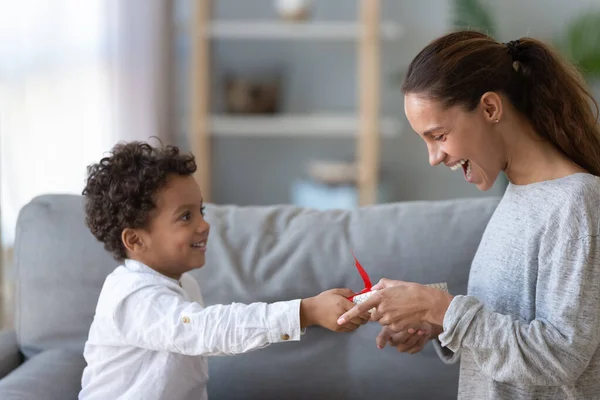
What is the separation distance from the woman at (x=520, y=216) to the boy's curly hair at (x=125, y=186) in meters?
0.46

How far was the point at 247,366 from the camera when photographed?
188 cm

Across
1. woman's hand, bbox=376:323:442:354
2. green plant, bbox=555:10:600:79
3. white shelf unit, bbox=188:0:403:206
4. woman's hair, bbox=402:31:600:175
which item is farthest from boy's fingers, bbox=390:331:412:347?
green plant, bbox=555:10:600:79

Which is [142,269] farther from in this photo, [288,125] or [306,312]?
[288,125]

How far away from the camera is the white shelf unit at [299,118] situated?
386cm

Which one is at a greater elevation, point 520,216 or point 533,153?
point 533,153

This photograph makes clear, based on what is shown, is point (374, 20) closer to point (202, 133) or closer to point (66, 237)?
point (202, 133)

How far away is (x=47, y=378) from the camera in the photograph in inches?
67.4

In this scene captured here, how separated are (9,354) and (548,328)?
1.22 m

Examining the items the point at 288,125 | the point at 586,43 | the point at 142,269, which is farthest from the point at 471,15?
the point at 142,269

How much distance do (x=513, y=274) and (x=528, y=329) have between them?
5.5 inches

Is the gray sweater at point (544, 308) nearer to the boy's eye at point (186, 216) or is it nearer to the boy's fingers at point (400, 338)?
the boy's fingers at point (400, 338)

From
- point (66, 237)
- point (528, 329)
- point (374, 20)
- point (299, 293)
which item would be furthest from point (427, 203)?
point (374, 20)

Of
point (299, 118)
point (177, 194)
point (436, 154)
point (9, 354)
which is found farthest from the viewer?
point (299, 118)

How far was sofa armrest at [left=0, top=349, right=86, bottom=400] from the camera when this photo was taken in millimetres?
A: 1626
